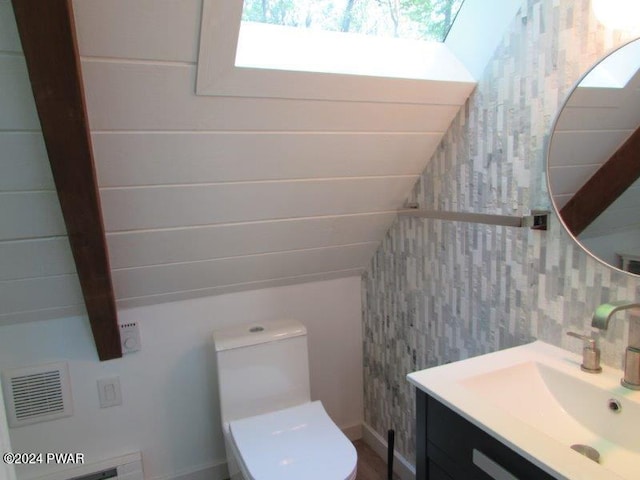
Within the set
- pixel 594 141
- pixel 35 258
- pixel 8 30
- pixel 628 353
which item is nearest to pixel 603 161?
pixel 594 141

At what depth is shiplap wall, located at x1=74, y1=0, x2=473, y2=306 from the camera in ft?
3.36

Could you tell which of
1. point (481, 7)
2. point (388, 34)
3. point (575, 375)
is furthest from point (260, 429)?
point (481, 7)

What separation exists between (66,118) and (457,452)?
Result: 3.76 feet

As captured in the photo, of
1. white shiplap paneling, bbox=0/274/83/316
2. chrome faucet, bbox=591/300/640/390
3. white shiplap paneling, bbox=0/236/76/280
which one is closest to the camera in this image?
chrome faucet, bbox=591/300/640/390

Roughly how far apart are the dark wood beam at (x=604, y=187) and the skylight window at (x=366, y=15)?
0.69 metres

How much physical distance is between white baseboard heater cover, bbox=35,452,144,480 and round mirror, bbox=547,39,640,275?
1.94m

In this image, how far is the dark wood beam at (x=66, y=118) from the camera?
80cm

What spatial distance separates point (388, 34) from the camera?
140 centimetres

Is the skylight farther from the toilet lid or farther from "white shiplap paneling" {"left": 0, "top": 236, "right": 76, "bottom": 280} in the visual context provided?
the toilet lid

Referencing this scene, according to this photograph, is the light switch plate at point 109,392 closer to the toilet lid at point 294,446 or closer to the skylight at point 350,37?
the toilet lid at point 294,446

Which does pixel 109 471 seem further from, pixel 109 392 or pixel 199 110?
pixel 199 110

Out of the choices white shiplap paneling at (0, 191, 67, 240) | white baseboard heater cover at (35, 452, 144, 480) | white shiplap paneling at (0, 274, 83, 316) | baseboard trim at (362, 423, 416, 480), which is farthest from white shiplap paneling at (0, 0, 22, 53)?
baseboard trim at (362, 423, 416, 480)

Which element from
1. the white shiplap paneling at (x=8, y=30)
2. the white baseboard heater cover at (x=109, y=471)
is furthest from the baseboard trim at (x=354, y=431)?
the white shiplap paneling at (x=8, y=30)

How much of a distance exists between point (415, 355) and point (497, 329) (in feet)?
1.69
